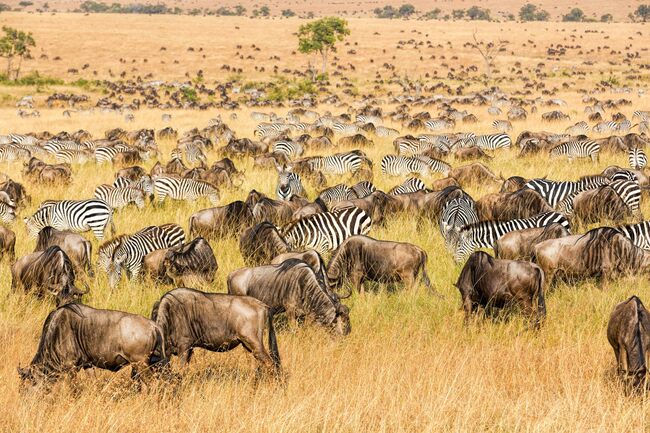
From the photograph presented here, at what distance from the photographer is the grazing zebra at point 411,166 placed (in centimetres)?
2000

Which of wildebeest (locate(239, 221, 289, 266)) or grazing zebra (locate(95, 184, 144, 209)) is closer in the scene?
wildebeest (locate(239, 221, 289, 266))

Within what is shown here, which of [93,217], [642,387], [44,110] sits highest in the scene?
[642,387]

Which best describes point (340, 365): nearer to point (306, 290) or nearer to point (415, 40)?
point (306, 290)

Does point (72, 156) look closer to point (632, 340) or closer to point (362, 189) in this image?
Answer: point (362, 189)

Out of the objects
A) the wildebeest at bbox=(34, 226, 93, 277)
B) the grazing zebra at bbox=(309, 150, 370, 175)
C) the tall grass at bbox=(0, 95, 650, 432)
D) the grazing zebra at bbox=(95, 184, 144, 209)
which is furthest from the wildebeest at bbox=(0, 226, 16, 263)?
the grazing zebra at bbox=(309, 150, 370, 175)

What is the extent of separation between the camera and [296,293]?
7969 millimetres

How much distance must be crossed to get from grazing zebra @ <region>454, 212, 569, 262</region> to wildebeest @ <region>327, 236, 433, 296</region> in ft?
6.59

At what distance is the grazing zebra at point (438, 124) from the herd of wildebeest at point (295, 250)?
11.1 m

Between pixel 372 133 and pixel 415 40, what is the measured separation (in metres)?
68.1

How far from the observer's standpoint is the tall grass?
18.9 ft

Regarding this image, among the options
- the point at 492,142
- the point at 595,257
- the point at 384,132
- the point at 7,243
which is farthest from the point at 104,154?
the point at 595,257

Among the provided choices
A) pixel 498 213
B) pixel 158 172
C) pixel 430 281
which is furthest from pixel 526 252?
pixel 158 172

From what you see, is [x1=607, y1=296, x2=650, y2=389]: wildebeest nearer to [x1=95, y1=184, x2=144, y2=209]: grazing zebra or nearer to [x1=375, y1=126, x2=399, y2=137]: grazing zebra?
[x1=95, y1=184, x2=144, y2=209]: grazing zebra

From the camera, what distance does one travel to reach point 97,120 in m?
40.0
